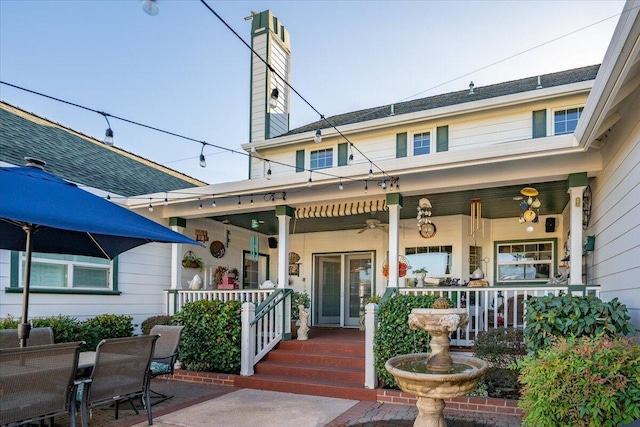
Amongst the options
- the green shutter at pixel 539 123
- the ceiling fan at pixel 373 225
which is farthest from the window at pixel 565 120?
the ceiling fan at pixel 373 225

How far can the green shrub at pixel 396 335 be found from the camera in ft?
18.2

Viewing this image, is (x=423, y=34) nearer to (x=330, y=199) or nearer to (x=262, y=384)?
(x=330, y=199)

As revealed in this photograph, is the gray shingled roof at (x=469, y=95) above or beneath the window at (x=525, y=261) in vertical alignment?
above

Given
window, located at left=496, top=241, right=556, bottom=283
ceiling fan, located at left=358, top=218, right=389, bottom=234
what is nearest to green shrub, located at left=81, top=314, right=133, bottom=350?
ceiling fan, located at left=358, top=218, right=389, bottom=234

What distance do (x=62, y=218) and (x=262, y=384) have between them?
382cm

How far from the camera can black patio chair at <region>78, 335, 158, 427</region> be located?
3883 millimetres

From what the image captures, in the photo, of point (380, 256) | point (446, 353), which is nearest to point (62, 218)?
point (446, 353)

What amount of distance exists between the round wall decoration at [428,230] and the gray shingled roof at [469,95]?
2.57 metres

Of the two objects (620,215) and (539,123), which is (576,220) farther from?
(539,123)

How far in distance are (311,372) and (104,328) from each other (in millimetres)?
3228

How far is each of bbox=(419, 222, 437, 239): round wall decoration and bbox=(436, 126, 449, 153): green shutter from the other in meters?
1.56

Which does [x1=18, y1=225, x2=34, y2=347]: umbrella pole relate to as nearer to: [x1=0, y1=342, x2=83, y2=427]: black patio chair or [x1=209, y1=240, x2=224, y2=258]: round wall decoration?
[x1=0, y1=342, x2=83, y2=427]: black patio chair

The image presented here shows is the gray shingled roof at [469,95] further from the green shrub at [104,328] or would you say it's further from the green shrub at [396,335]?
the green shrub at [104,328]

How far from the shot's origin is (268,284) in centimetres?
792
